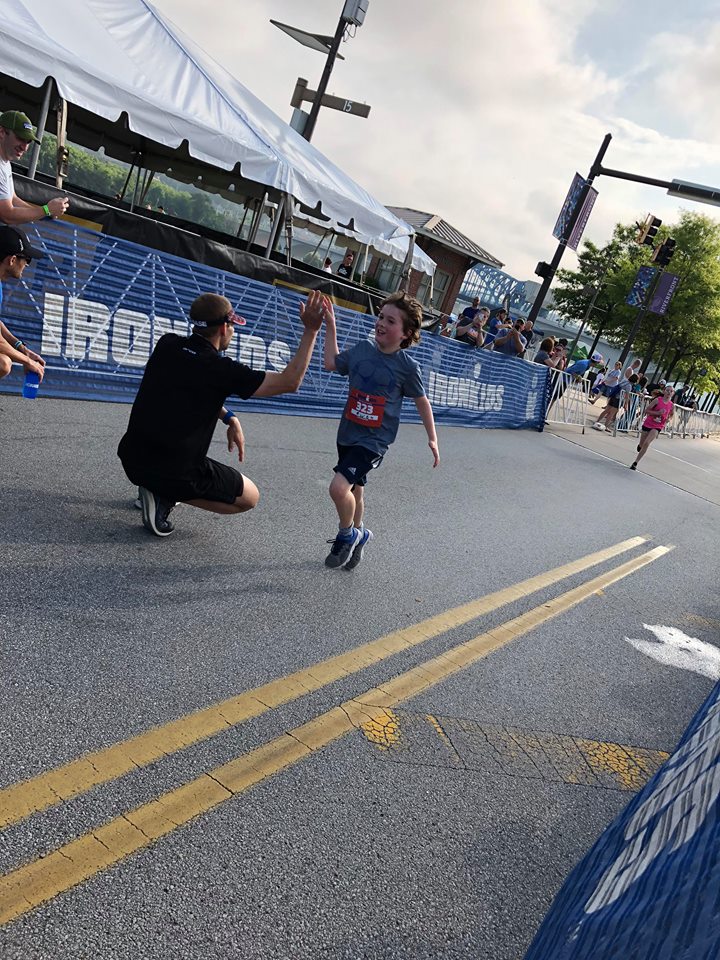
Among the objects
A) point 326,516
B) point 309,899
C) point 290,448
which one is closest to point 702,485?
point 290,448

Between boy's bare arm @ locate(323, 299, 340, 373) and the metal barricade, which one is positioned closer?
boy's bare arm @ locate(323, 299, 340, 373)

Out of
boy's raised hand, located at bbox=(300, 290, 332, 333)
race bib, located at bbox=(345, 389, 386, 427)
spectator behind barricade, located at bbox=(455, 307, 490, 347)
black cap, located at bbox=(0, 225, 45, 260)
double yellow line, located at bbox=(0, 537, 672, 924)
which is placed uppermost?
spectator behind barricade, located at bbox=(455, 307, 490, 347)

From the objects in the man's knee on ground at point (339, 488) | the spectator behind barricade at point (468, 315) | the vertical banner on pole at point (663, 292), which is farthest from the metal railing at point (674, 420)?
the man's knee on ground at point (339, 488)

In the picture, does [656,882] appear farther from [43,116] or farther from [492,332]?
[492,332]

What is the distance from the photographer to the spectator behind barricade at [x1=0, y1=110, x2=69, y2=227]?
→ 6086 millimetres

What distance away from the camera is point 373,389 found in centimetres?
515

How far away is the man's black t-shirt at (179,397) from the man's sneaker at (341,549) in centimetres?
119

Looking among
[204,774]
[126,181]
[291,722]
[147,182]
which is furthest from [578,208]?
[204,774]

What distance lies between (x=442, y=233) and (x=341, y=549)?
124 ft

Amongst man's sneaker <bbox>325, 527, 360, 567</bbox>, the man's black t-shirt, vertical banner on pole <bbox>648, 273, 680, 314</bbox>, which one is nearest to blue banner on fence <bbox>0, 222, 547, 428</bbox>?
the man's black t-shirt

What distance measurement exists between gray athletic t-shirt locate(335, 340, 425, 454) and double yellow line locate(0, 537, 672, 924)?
1.32 metres

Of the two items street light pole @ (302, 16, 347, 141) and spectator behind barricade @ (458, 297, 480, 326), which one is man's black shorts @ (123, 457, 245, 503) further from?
street light pole @ (302, 16, 347, 141)

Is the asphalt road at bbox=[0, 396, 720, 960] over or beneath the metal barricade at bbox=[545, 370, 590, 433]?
beneath

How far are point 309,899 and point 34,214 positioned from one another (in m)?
6.03
